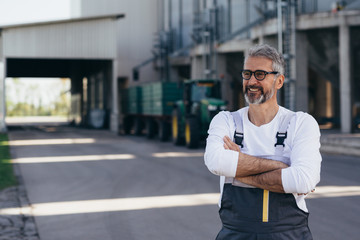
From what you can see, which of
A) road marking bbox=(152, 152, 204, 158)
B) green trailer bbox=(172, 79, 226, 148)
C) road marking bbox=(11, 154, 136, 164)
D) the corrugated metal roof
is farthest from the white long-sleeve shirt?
the corrugated metal roof

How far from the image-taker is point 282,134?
9.41ft

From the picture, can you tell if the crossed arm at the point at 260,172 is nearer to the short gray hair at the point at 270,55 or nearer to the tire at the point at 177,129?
the short gray hair at the point at 270,55

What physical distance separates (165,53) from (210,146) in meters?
34.8

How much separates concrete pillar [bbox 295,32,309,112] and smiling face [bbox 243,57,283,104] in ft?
69.1

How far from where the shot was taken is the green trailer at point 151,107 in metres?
22.6

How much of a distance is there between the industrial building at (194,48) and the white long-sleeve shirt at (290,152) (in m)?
14.6

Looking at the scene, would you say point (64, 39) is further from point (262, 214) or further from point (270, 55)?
point (262, 214)

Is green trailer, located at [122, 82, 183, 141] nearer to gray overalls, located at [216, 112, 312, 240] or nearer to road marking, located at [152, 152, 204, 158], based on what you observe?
road marking, located at [152, 152, 204, 158]

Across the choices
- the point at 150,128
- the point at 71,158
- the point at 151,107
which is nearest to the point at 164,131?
the point at 150,128

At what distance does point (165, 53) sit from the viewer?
3759 centimetres

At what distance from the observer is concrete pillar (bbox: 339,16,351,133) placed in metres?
22.2

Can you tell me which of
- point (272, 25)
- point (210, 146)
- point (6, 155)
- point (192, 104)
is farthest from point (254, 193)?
point (272, 25)

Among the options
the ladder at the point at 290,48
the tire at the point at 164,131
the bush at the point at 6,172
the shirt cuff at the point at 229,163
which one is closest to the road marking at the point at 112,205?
the bush at the point at 6,172

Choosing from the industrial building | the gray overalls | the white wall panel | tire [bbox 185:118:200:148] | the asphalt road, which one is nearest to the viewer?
the gray overalls
